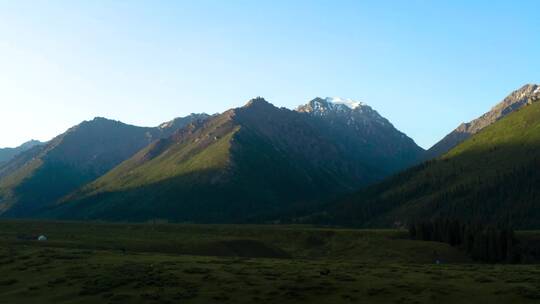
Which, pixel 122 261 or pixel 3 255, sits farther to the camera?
pixel 3 255

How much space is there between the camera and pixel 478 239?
156m

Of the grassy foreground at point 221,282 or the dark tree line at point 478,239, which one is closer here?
the grassy foreground at point 221,282

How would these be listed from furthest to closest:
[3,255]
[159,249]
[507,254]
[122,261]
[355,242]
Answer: [355,242] → [507,254] → [159,249] → [3,255] → [122,261]

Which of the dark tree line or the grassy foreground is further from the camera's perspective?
the dark tree line

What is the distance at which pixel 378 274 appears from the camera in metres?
72.2

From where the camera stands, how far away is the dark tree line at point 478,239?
15288 centimetres

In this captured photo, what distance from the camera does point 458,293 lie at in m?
59.0

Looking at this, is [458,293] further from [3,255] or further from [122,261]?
[3,255]

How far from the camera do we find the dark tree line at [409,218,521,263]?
153 m

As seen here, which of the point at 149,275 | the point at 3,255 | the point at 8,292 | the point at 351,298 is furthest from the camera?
the point at 3,255

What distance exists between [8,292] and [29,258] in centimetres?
2137

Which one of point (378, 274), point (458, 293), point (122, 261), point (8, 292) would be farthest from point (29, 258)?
point (458, 293)

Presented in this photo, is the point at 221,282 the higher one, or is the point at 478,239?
the point at 221,282

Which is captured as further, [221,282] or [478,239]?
[478,239]
